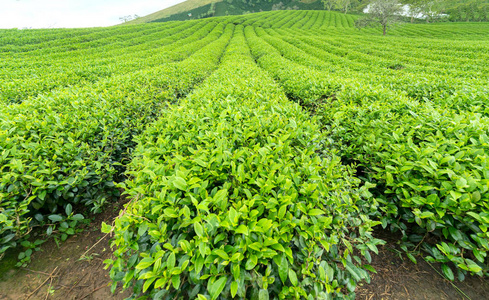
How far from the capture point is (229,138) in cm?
233

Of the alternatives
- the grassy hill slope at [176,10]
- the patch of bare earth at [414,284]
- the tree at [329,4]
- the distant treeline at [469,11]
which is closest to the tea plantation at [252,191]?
the patch of bare earth at [414,284]

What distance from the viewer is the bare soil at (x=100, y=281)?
6.52 feet

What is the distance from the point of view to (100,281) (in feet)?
7.23

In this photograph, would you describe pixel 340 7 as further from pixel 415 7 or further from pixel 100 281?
pixel 100 281

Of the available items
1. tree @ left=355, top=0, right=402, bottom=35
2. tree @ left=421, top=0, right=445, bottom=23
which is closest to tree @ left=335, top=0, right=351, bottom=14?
tree @ left=421, top=0, right=445, bottom=23

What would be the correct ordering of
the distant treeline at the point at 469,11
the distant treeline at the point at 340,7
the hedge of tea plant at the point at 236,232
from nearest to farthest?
the hedge of tea plant at the point at 236,232, the distant treeline at the point at 469,11, the distant treeline at the point at 340,7

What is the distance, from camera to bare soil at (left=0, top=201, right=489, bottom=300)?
1.99 metres

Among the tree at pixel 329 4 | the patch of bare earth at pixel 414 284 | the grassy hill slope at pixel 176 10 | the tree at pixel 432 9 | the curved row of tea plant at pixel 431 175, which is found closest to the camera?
the curved row of tea plant at pixel 431 175

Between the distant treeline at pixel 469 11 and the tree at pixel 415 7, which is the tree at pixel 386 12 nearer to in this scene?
the tree at pixel 415 7

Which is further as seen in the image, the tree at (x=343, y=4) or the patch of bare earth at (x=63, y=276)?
the tree at (x=343, y=4)

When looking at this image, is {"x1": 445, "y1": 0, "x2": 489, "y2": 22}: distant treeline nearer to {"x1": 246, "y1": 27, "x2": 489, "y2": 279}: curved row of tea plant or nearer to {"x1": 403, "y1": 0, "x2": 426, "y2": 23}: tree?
{"x1": 403, "y1": 0, "x2": 426, "y2": 23}: tree

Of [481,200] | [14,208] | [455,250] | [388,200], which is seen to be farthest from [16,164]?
[481,200]

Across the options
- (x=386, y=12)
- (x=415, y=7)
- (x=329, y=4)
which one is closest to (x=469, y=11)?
(x=415, y=7)

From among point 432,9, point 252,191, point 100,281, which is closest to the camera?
point 252,191
